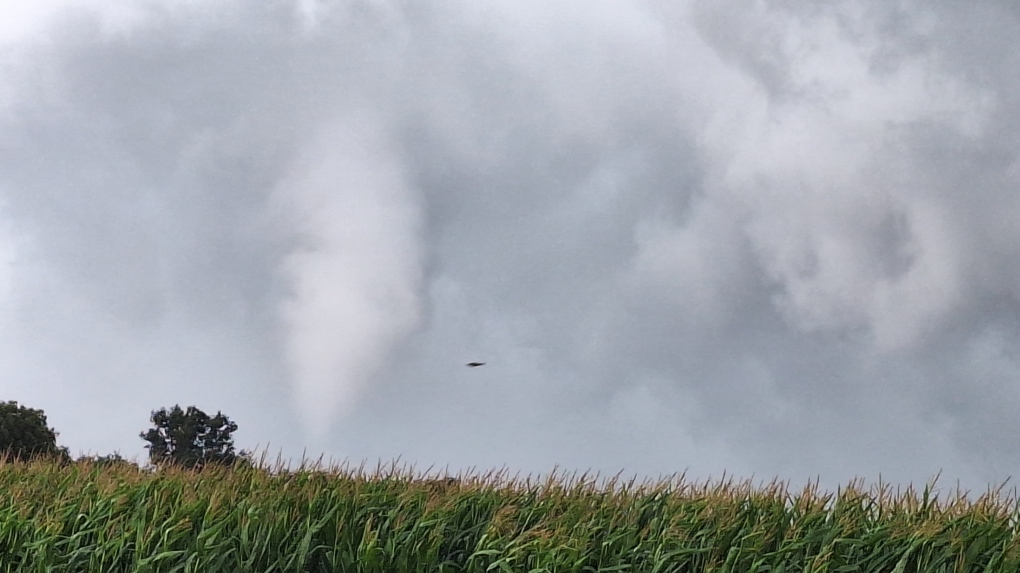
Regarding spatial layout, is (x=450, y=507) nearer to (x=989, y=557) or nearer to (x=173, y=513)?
(x=173, y=513)

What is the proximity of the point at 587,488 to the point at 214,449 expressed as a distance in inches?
850

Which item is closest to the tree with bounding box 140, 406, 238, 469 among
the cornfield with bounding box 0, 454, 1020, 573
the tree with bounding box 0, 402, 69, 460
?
the tree with bounding box 0, 402, 69, 460

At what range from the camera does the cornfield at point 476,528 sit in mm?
9109

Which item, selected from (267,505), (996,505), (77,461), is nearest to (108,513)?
(267,505)

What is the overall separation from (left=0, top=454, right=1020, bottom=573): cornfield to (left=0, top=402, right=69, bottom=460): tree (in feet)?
49.4

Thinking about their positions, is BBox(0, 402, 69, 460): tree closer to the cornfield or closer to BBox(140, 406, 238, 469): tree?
BBox(140, 406, 238, 469): tree

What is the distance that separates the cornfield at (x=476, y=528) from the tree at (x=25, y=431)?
1504cm

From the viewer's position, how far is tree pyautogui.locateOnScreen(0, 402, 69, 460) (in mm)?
24766

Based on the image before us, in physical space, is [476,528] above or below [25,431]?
below

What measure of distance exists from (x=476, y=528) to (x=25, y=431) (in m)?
19.5

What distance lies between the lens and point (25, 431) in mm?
25078

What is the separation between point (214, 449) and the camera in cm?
3044

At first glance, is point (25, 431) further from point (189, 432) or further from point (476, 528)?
point (476, 528)

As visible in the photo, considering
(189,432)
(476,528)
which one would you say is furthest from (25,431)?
(476,528)
